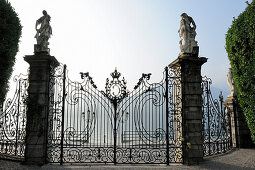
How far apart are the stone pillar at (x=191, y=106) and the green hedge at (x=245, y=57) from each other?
49.7 inches

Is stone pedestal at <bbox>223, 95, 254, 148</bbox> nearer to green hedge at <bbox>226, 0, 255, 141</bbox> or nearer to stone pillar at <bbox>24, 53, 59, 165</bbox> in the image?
green hedge at <bbox>226, 0, 255, 141</bbox>

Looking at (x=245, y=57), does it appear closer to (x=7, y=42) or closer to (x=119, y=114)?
(x=119, y=114)

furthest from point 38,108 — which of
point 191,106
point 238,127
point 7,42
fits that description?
point 238,127

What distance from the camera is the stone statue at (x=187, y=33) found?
28.5 ft

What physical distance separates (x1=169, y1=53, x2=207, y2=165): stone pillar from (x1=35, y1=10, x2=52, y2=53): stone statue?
5.79 metres

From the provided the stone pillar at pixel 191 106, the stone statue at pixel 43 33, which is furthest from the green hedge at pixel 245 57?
the stone statue at pixel 43 33

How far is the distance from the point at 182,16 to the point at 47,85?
6.64 meters

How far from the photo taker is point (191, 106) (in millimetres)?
8148

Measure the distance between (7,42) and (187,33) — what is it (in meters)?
7.77

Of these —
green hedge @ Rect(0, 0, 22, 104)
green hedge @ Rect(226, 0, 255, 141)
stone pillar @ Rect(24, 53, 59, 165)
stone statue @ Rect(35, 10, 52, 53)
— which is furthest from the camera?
stone statue @ Rect(35, 10, 52, 53)

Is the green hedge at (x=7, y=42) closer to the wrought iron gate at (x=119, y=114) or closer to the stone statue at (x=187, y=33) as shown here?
the wrought iron gate at (x=119, y=114)

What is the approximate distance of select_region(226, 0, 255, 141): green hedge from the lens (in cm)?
697

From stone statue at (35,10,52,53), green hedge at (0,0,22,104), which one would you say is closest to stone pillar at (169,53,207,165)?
stone statue at (35,10,52,53)

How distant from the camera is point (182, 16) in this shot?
887cm
